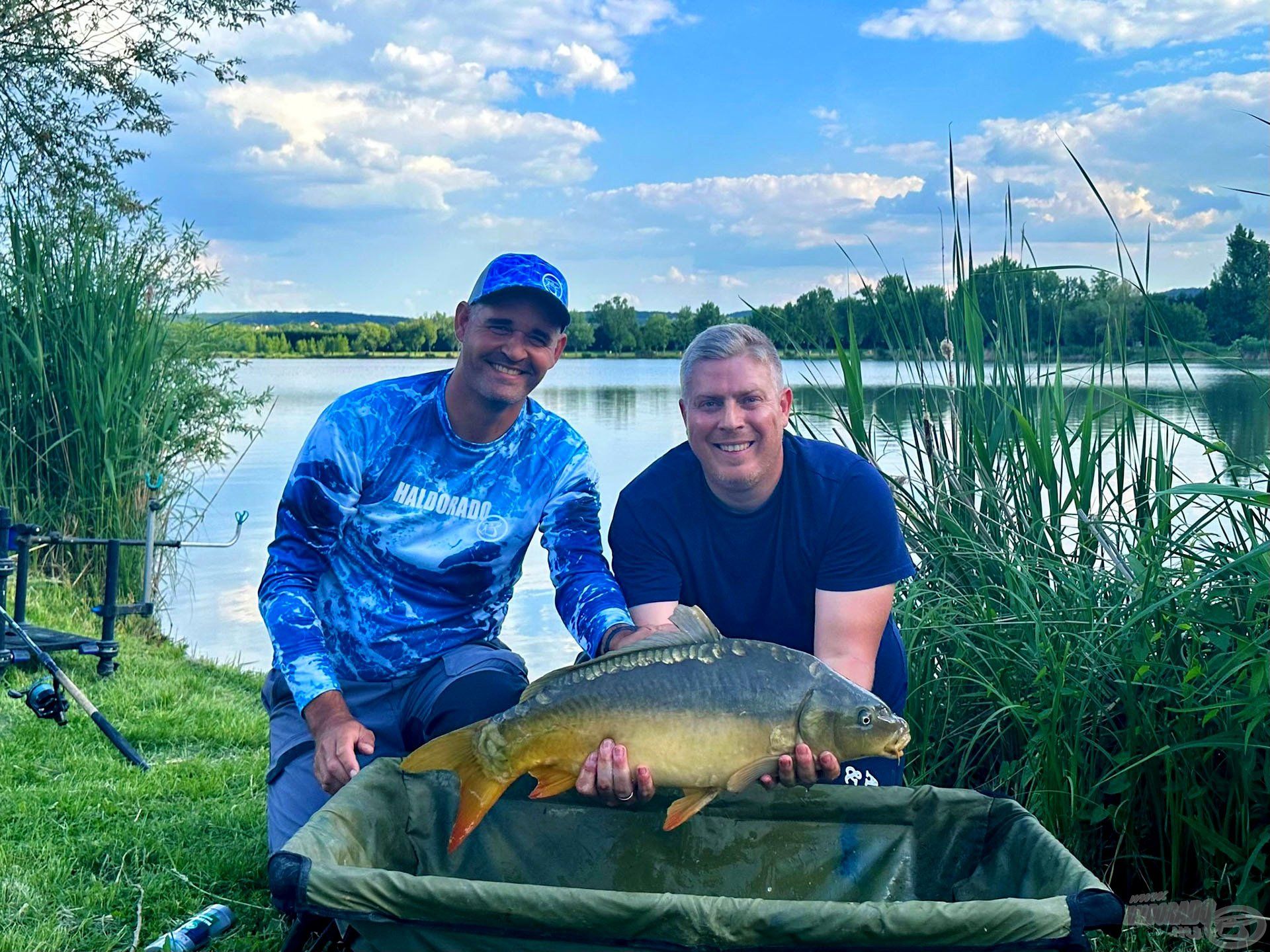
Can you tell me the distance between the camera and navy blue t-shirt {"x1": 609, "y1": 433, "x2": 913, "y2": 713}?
7.29ft

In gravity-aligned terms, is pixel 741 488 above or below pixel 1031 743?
above

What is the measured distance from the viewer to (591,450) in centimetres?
1063

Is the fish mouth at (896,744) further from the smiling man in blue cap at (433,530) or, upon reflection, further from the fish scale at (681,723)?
the smiling man in blue cap at (433,530)

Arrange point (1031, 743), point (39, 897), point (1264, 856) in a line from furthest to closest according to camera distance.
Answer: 1. point (1031, 743)
2. point (39, 897)
3. point (1264, 856)

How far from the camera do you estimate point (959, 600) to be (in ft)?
9.30

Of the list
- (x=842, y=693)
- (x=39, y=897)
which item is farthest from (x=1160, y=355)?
(x=39, y=897)

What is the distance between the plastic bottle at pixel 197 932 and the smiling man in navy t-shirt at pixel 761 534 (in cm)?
85

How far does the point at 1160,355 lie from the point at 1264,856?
4.24 ft

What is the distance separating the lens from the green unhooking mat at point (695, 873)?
1.30 meters

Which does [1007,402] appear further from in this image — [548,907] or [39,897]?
[39,897]

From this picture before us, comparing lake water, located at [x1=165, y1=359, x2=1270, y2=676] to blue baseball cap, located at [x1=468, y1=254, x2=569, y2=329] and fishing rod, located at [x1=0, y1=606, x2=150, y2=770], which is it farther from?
fishing rod, located at [x1=0, y1=606, x2=150, y2=770]

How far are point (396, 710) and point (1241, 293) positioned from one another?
7.62ft

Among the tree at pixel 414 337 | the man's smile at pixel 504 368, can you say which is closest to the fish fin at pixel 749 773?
the man's smile at pixel 504 368

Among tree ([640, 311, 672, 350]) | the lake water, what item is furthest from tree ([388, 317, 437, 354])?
tree ([640, 311, 672, 350])
